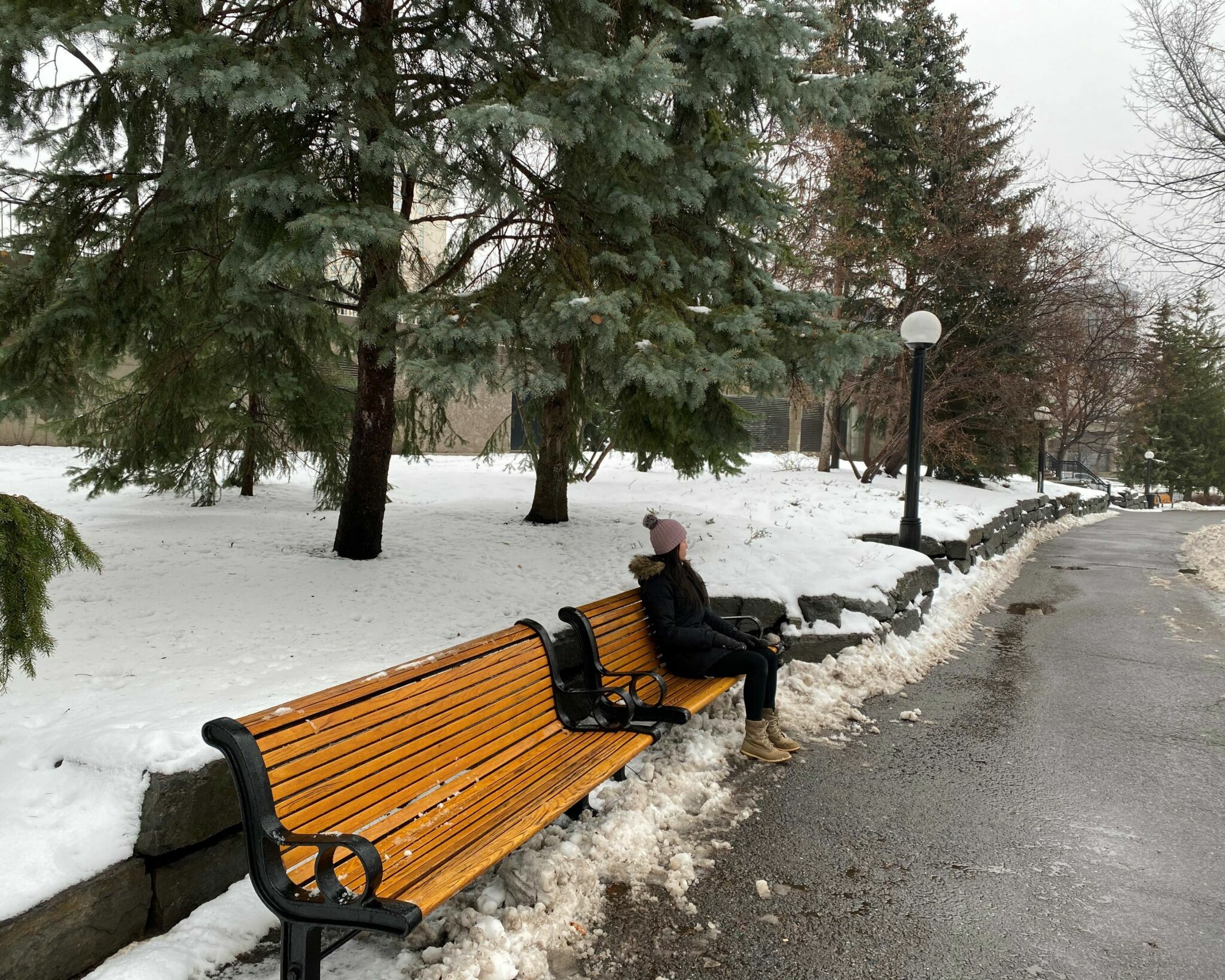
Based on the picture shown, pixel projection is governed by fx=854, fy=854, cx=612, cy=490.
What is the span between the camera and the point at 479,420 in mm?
23875

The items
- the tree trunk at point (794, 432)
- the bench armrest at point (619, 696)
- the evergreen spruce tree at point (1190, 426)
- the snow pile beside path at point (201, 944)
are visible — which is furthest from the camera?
the evergreen spruce tree at point (1190, 426)

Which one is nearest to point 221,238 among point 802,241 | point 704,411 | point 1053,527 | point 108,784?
point 704,411

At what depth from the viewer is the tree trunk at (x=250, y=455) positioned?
991 cm

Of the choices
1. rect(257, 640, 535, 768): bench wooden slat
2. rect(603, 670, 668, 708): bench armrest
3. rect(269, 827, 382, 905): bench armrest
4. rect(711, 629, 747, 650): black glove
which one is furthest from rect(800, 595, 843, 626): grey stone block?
rect(269, 827, 382, 905): bench armrest

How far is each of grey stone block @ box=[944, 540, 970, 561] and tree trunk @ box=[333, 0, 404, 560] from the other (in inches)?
287

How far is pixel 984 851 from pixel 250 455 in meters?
9.21

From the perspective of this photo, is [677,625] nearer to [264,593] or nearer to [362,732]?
[362,732]

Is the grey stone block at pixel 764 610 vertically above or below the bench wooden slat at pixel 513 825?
above

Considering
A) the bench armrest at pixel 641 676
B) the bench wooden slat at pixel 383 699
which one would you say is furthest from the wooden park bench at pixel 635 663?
the bench wooden slat at pixel 383 699

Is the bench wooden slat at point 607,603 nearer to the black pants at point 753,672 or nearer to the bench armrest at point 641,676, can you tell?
the bench armrest at point 641,676

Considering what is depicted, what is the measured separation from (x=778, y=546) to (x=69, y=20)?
256 inches

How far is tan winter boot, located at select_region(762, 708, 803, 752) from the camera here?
16.1 ft

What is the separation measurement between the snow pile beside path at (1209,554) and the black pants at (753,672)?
9.57 metres

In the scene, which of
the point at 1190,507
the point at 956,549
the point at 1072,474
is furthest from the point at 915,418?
Answer: the point at 1072,474
